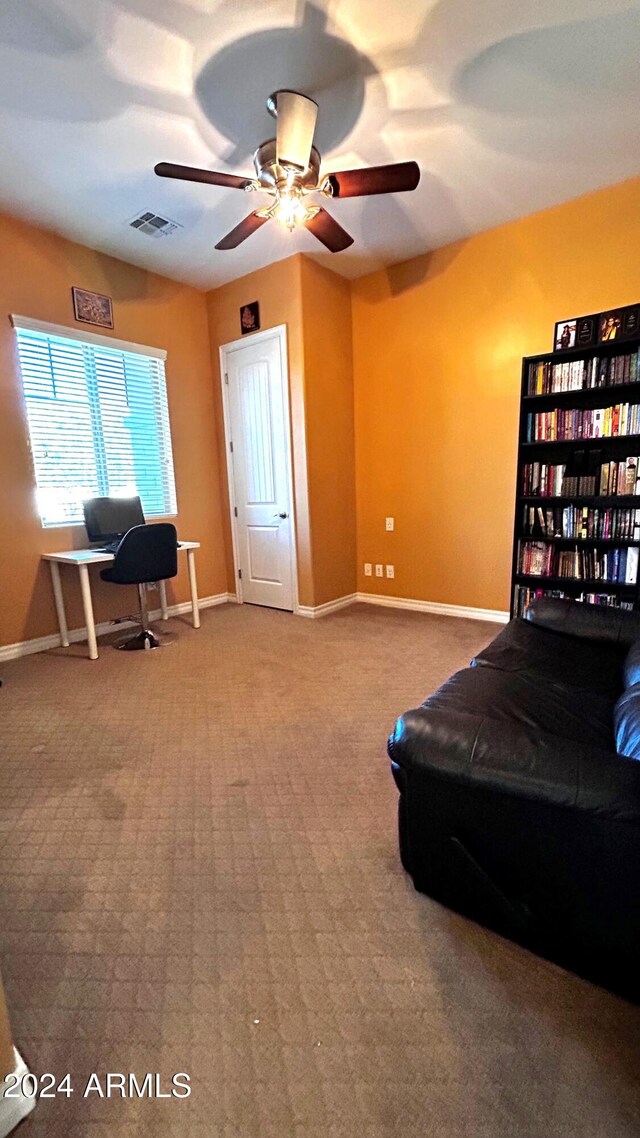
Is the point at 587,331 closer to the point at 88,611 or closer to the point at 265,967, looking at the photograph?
the point at 265,967

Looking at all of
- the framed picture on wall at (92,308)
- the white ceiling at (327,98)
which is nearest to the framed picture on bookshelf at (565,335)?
the white ceiling at (327,98)

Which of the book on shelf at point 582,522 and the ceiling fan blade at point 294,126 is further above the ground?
the ceiling fan blade at point 294,126

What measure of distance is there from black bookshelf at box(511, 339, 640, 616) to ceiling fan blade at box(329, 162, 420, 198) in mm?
1258

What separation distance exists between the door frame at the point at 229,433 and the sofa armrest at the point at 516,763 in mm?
2895

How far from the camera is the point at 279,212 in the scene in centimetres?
234

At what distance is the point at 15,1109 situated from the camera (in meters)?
0.82

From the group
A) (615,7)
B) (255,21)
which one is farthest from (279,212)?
(615,7)

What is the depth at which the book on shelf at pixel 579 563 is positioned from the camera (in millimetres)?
2713

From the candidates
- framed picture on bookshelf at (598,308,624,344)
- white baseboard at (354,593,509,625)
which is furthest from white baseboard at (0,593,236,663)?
framed picture on bookshelf at (598,308,624,344)

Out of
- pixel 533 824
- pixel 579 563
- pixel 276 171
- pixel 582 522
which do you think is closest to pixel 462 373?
pixel 582 522

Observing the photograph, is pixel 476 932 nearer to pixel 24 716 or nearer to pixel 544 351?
pixel 24 716

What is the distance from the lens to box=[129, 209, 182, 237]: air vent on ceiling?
3.00m

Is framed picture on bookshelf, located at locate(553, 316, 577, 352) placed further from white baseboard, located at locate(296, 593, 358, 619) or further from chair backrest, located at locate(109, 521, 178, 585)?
chair backrest, located at locate(109, 521, 178, 585)

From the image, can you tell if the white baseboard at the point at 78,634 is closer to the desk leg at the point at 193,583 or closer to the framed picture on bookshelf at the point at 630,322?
the desk leg at the point at 193,583
